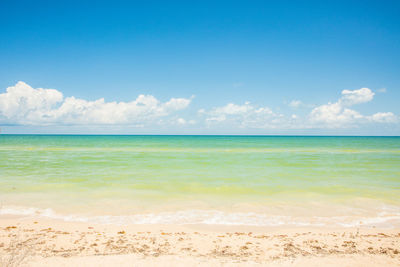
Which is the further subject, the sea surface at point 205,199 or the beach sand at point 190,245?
the sea surface at point 205,199

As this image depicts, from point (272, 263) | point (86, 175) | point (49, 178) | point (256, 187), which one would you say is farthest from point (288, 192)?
point (49, 178)

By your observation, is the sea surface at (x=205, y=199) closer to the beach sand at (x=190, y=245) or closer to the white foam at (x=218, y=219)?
the white foam at (x=218, y=219)

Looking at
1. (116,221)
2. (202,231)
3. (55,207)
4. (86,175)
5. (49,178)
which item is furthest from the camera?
(86,175)

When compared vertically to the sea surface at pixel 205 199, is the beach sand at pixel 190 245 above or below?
above

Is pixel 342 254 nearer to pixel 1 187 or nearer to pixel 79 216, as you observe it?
pixel 79 216

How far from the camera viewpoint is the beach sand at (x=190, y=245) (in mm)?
5203

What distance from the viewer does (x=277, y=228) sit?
7.97 meters

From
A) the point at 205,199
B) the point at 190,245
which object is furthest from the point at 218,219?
the point at 190,245

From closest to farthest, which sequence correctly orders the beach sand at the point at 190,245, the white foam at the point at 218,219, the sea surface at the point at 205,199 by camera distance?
1. the beach sand at the point at 190,245
2. the white foam at the point at 218,219
3. the sea surface at the point at 205,199

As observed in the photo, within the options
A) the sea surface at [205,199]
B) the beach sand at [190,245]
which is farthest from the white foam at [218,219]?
the beach sand at [190,245]

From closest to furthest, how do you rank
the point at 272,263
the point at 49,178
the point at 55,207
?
the point at 272,263 → the point at 55,207 → the point at 49,178

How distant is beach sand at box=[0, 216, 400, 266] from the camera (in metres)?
5.20

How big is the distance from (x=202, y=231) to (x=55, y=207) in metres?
6.35

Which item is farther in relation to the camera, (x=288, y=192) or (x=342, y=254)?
(x=288, y=192)
